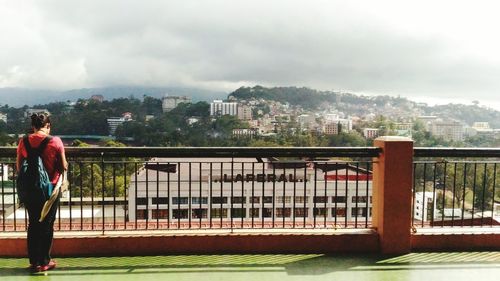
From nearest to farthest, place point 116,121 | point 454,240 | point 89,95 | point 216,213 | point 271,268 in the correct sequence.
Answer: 1. point 271,268
2. point 454,240
3. point 216,213
4. point 116,121
5. point 89,95

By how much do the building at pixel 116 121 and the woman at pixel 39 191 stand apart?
5173cm

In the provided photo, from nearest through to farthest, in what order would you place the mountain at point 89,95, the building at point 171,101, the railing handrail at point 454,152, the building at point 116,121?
the railing handrail at point 454,152, the building at point 116,121, the building at point 171,101, the mountain at point 89,95

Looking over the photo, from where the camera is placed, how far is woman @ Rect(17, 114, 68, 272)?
13.3ft

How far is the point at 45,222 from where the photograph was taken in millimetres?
4152

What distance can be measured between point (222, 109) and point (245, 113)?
11.8 ft

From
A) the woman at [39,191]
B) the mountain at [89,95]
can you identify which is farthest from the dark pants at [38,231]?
the mountain at [89,95]

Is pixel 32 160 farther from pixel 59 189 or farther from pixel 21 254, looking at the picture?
pixel 21 254

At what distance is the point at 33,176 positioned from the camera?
3973mm

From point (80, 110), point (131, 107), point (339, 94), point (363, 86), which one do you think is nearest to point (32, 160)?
point (80, 110)

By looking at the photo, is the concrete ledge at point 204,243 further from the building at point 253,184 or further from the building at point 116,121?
the building at point 116,121

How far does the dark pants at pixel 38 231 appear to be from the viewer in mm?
4059

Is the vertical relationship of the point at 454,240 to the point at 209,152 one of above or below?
below

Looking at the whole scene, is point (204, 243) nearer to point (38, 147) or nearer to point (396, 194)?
point (38, 147)

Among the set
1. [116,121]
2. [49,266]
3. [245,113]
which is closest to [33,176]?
[49,266]
